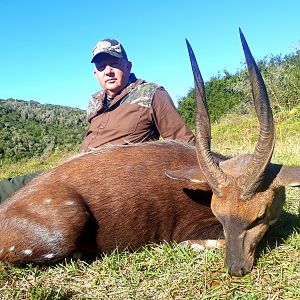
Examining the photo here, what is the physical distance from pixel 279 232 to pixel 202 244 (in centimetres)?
78

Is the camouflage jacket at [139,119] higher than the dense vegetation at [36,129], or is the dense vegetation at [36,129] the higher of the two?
the dense vegetation at [36,129]

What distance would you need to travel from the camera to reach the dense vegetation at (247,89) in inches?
945

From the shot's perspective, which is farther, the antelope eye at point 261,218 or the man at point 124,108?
the man at point 124,108

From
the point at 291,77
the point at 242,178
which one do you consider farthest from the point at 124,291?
the point at 291,77

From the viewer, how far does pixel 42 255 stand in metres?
4.38

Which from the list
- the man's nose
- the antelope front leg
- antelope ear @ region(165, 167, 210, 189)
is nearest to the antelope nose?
the antelope front leg

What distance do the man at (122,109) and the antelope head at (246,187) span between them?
1.90 metres

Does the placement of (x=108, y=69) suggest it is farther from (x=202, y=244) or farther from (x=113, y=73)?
(x=202, y=244)

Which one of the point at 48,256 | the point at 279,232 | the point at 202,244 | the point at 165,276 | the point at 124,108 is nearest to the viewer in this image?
the point at 165,276

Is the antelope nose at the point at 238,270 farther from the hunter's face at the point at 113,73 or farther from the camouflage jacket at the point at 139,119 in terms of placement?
the hunter's face at the point at 113,73

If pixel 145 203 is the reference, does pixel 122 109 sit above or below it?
above

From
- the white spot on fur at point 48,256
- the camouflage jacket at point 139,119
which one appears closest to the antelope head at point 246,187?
the white spot on fur at point 48,256

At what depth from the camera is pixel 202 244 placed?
4.67 meters

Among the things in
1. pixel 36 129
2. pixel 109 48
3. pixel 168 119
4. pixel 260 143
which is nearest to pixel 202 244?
pixel 260 143
